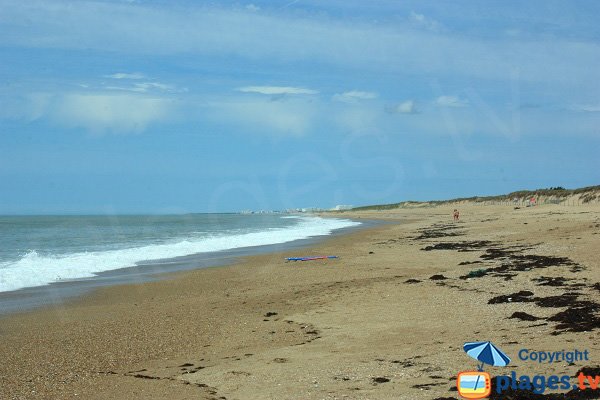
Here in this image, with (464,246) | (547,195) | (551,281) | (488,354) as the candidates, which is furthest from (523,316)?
(547,195)

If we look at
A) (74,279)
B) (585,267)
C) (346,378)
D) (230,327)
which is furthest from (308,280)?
(346,378)

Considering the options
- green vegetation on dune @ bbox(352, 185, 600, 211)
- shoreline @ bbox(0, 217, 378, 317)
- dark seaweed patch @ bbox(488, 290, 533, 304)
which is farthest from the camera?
green vegetation on dune @ bbox(352, 185, 600, 211)

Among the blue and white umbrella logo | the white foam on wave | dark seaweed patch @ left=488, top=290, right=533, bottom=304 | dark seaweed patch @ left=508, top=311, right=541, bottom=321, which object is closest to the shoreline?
the white foam on wave

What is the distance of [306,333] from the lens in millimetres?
10031

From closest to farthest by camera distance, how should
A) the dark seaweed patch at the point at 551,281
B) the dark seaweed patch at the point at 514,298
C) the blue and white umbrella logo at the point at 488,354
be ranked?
the blue and white umbrella logo at the point at 488,354 < the dark seaweed patch at the point at 514,298 < the dark seaweed patch at the point at 551,281

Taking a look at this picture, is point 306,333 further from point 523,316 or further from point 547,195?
point 547,195

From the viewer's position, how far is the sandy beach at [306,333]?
7.08 metres

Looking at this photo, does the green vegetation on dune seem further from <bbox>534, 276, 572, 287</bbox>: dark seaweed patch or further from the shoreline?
<bbox>534, 276, 572, 287</bbox>: dark seaweed patch

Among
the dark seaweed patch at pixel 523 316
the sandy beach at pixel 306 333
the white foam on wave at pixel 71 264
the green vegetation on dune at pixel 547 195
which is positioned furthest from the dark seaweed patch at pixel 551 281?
the green vegetation on dune at pixel 547 195

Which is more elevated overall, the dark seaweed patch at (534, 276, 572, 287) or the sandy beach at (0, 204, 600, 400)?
the dark seaweed patch at (534, 276, 572, 287)

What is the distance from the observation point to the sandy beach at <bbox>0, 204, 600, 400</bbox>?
7082 mm

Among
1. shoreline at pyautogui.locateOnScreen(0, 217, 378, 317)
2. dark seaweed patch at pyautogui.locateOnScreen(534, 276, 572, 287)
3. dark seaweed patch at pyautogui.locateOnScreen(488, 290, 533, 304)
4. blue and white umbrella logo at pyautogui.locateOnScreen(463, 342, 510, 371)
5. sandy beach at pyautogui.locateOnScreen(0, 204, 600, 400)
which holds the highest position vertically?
blue and white umbrella logo at pyautogui.locateOnScreen(463, 342, 510, 371)

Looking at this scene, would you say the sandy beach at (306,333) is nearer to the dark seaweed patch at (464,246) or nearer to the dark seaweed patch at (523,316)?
the dark seaweed patch at (523,316)

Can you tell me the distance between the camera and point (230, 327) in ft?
36.1
